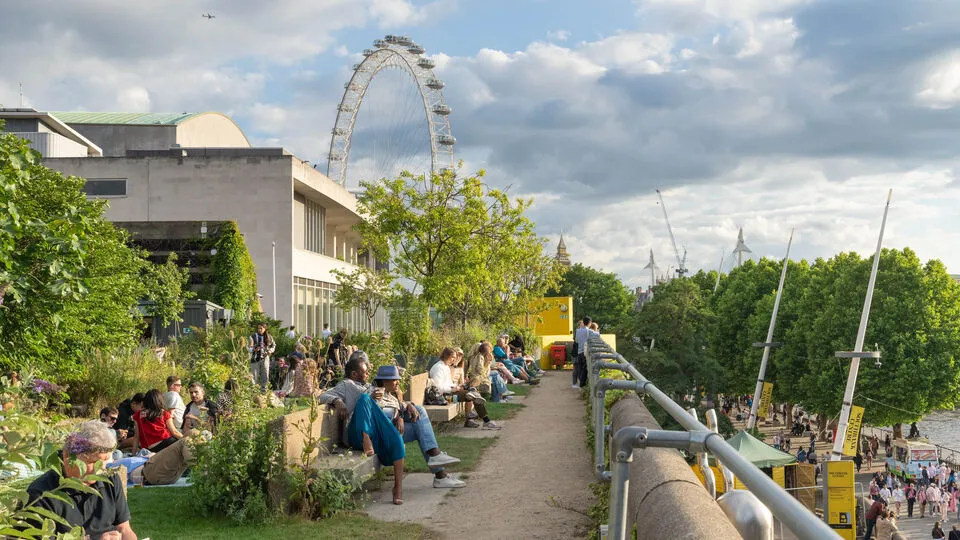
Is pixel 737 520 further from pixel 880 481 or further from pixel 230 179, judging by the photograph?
pixel 880 481

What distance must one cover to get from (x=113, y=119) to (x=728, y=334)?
49.6 meters

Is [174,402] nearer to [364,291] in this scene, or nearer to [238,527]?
[238,527]

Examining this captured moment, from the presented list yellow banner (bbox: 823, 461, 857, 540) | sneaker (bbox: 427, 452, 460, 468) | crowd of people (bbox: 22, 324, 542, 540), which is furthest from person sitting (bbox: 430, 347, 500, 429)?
yellow banner (bbox: 823, 461, 857, 540)

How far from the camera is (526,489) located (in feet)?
34.8

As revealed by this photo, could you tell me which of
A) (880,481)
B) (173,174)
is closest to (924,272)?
(880,481)

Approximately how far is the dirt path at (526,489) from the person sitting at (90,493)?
135 inches

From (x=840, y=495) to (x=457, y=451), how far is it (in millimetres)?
16764

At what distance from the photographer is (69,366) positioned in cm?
1612

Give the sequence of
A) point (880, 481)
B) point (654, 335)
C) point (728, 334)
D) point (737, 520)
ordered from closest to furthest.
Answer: point (737, 520)
point (654, 335)
point (880, 481)
point (728, 334)

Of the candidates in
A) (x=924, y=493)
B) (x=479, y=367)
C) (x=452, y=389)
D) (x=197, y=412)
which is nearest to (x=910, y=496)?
(x=924, y=493)

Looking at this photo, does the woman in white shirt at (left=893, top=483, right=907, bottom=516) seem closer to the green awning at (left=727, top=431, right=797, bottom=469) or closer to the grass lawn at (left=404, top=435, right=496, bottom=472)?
the green awning at (left=727, top=431, right=797, bottom=469)

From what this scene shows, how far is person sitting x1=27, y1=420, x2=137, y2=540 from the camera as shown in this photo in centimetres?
503

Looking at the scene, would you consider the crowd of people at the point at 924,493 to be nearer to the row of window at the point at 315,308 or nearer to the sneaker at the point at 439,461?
the row of window at the point at 315,308

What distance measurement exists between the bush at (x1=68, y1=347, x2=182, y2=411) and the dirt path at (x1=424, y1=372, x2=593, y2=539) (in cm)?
656
